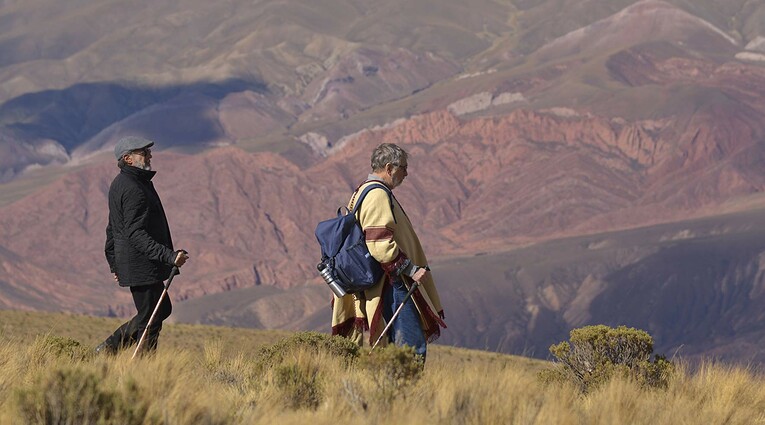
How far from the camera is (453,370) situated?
1399cm

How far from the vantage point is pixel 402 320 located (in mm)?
13891

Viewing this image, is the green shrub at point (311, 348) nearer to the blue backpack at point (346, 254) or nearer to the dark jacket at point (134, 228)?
the blue backpack at point (346, 254)

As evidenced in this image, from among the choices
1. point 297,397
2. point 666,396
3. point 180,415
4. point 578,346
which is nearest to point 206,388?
point 297,397

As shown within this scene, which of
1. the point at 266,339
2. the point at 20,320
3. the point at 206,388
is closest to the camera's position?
the point at 206,388

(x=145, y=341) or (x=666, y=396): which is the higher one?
(x=145, y=341)

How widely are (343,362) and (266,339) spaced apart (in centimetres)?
6315

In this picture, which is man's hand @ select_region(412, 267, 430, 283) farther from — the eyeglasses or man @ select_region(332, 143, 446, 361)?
the eyeglasses

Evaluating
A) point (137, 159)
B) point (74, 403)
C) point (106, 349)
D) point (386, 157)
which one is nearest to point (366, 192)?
point (386, 157)

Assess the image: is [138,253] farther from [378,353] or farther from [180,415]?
[180,415]

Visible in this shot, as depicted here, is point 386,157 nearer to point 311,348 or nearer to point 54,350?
point 311,348

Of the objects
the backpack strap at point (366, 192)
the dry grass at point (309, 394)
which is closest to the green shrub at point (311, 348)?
the dry grass at point (309, 394)

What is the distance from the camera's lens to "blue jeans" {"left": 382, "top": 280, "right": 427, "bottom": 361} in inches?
547

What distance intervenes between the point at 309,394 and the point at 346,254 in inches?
86.8

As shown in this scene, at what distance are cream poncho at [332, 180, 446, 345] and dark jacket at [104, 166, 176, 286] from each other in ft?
6.10
